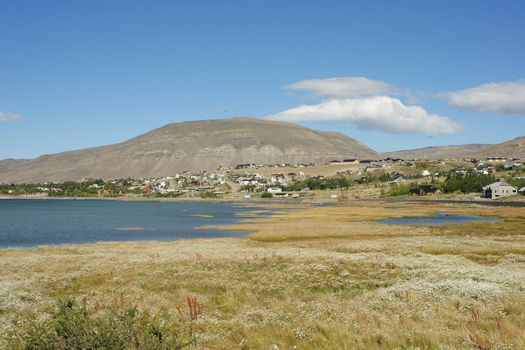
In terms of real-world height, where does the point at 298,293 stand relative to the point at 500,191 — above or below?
above

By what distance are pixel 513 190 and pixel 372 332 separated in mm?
188487

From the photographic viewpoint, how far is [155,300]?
2530cm

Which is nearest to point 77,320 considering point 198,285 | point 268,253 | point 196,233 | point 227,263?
point 198,285

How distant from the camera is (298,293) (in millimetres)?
27469

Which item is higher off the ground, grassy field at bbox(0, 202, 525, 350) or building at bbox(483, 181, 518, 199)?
grassy field at bbox(0, 202, 525, 350)

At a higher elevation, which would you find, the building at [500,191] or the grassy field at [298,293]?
the grassy field at [298,293]

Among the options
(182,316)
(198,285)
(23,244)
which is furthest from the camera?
(23,244)

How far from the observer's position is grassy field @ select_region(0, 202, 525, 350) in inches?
671

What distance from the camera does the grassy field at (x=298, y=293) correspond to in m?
17.0

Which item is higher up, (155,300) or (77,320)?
(77,320)

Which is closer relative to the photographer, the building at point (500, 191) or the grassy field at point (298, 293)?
the grassy field at point (298, 293)

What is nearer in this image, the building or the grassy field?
the grassy field

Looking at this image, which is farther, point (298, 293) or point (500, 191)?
point (500, 191)

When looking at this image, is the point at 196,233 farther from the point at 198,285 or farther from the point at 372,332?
the point at 372,332
